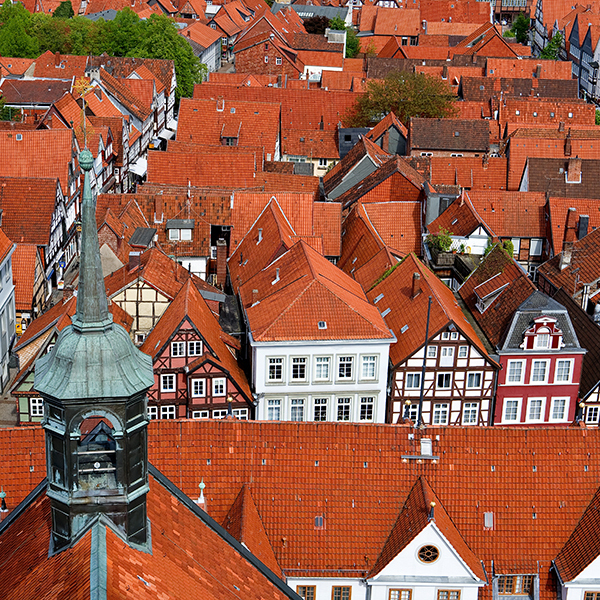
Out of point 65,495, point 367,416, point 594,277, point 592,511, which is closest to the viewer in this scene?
point 65,495

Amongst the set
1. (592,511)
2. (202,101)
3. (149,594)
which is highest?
(202,101)

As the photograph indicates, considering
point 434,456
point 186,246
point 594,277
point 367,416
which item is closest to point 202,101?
point 186,246

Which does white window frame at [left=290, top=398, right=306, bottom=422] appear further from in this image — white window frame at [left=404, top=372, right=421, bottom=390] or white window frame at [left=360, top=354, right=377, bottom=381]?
white window frame at [left=404, top=372, right=421, bottom=390]

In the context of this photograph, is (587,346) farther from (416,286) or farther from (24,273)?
(24,273)

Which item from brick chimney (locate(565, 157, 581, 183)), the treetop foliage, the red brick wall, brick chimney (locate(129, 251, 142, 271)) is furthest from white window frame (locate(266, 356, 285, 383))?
the red brick wall

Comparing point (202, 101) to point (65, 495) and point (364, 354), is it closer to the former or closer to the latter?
point (364, 354)

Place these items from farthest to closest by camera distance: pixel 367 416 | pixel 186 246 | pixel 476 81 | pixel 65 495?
pixel 476 81 → pixel 186 246 → pixel 367 416 → pixel 65 495
